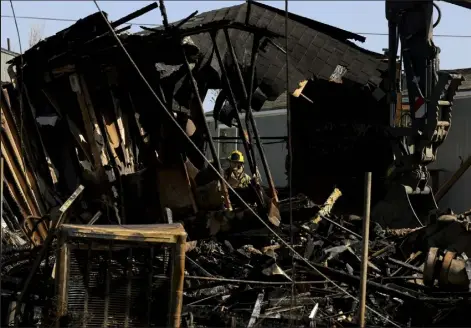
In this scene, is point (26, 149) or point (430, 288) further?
point (26, 149)

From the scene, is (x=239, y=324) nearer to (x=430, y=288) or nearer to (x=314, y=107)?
(x=430, y=288)

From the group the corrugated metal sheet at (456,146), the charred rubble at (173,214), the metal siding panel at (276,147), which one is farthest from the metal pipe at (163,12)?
the metal siding panel at (276,147)

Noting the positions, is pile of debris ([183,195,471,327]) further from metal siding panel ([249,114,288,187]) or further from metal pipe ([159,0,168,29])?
metal siding panel ([249,114,288,187])

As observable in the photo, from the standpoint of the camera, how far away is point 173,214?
31.4ft

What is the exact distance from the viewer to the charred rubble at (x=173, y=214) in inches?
239

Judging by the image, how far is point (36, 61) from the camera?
10.3m

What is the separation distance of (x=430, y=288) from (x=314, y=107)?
8.90 meters

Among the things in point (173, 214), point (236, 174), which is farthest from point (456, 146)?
point (173, 214)

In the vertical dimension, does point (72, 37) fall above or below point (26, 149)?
above

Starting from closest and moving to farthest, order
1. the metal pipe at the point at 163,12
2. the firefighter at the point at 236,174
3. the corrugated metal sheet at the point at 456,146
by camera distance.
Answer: the metal pipe at the point at 163,12, the firefighter at the point at 236,174, the corrugated metal sheet at the point at 456,146

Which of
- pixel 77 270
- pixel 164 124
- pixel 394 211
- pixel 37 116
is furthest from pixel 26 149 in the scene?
pixel 394 211

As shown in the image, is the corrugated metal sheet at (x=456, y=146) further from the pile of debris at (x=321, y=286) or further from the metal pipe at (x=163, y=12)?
the metal pipe at (x=163, y=12)

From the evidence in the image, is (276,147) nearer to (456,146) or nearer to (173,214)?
(456,146)

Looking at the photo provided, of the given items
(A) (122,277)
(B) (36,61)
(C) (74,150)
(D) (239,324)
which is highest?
(B) (36,61)
